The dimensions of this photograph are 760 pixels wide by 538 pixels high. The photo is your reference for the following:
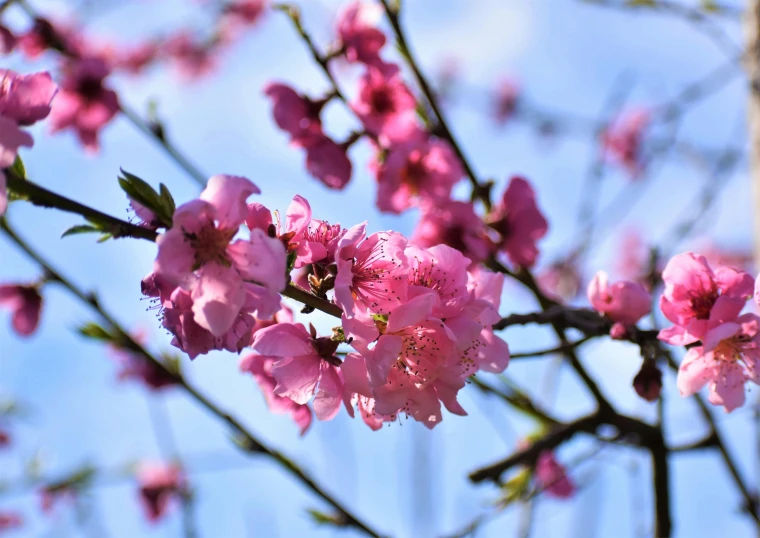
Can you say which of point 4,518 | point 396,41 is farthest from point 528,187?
point 4,518

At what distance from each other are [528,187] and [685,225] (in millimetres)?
1119

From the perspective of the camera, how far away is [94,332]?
1827 millimetres

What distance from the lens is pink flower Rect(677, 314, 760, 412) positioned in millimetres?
1180

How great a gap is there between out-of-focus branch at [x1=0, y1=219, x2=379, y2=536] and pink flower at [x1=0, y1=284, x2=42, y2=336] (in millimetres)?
226

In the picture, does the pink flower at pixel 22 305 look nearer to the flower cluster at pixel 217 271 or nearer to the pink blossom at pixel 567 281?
the flower cluster at pixel 217 271

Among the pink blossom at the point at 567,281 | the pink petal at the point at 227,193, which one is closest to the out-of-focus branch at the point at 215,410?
the pink petal at the point at 227,193

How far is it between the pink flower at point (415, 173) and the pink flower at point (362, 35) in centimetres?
33

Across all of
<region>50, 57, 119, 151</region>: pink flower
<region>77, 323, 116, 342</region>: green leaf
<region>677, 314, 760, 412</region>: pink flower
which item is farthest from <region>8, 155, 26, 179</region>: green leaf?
<region>50, 57, 119, 151</region>: pink flower

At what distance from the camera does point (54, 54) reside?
9.29 ft

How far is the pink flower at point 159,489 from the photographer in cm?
401

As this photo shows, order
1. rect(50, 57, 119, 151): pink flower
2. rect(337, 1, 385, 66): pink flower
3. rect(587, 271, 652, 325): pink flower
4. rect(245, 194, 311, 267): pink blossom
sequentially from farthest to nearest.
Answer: rect(50, 57, 119, 151): pink flower, rect(337, 1, 385, 66): pink flower, rect(587, 271, 652, 325): pink flower, rect(245, 194, 311, 267): pink blossom

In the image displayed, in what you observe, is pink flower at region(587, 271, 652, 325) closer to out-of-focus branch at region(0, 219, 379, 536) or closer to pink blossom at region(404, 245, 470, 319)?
pink blossom at region(404, 245, 470, 319)

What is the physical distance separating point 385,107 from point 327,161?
35cm

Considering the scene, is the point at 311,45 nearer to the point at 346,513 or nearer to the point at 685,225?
the point at 346,513
